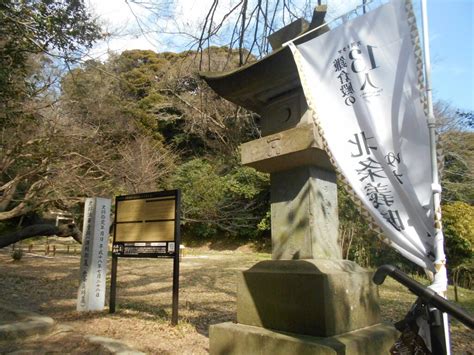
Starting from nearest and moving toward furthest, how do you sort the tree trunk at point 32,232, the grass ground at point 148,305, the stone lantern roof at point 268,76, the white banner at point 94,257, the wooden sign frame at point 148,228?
the stone lantern roof at point 268,76
the grass ground at point 148,305
the wooden sign frame at point 148,228
the white banner at point 94,257
the tree trunk at point 32,232

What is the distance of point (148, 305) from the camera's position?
246 inches

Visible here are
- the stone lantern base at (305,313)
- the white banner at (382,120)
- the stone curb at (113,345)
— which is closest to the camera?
the white banner at (382,120)

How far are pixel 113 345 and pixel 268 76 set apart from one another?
295 cm

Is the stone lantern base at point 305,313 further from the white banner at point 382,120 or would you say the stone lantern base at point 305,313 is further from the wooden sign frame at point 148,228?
the wooden sign frame at point 148,228

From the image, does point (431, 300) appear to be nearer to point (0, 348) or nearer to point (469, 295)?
point (0, 348)

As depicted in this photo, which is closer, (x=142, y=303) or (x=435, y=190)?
(x=435, y=190)

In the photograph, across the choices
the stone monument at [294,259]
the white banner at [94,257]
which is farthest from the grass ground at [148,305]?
the stone monument at [294,259]

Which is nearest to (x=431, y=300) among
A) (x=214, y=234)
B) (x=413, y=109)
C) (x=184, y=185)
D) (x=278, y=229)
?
(x=413, y=109)

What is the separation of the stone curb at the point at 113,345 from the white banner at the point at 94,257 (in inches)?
62.6

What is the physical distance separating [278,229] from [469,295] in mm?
9529

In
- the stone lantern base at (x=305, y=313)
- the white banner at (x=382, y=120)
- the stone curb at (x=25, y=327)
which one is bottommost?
the stone curb at (x=25, y=327)

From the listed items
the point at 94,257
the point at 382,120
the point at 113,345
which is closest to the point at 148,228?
the point at 94,257

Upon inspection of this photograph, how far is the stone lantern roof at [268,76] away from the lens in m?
3.13

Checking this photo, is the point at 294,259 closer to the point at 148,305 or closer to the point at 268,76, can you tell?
the point at 268,76
